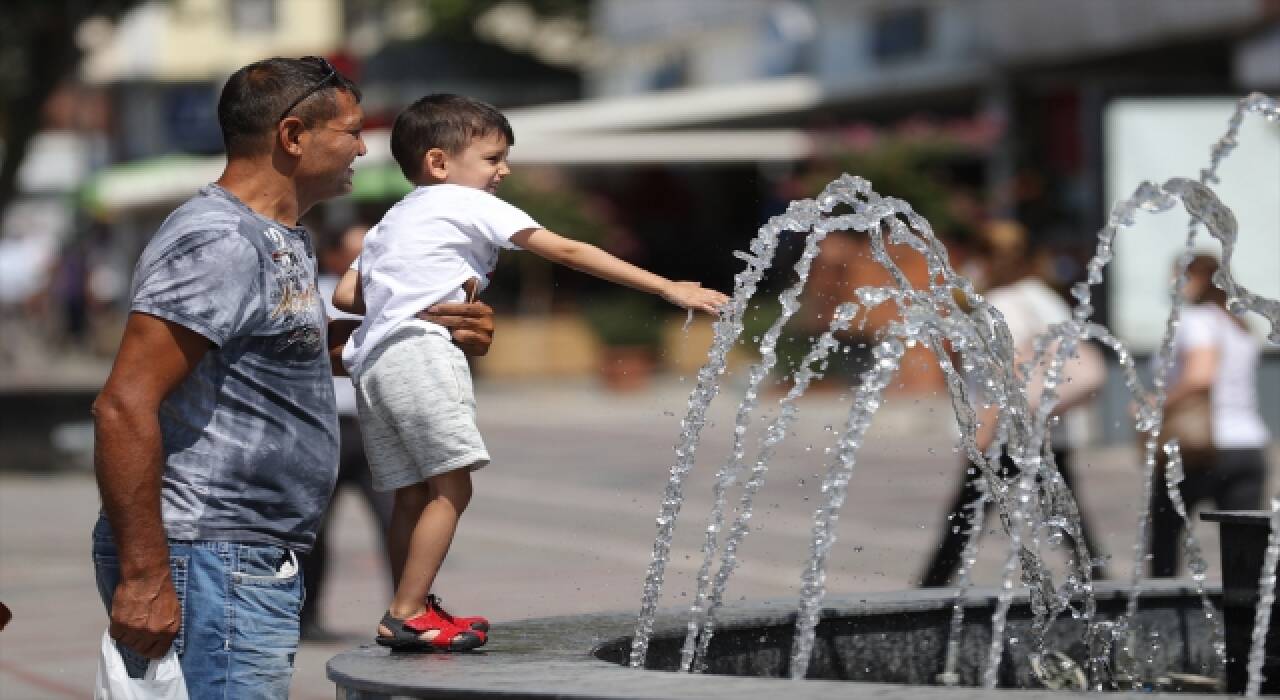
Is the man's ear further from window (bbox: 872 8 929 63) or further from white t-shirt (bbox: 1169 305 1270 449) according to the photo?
window (bbox: 872 8 929 63)

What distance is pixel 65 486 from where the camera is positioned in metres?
16.2

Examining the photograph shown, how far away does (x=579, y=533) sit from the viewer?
1325 cm

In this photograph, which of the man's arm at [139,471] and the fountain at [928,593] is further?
the fountain at [928,593]

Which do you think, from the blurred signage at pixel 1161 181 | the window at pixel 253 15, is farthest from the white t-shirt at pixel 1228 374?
the window at pixel 253 15

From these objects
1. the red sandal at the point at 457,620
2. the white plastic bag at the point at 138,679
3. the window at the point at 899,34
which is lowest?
the white plastic bag at the point at 138,679

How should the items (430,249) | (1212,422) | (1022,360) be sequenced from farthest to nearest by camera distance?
(1212,422) → (1022,360) → (430,249)

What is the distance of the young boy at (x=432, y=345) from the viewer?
446cm

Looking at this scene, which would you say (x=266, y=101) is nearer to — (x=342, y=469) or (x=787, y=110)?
(x=342, y=469)

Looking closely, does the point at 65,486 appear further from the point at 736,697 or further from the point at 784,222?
the point at 736,697

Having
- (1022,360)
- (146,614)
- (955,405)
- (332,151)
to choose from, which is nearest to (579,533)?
(1022,360)

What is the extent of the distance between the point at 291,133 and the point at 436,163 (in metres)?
0.67

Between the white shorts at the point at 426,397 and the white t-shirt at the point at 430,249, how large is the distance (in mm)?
36

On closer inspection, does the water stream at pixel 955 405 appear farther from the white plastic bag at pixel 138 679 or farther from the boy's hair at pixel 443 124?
the white plastic bag at pixel 138 679

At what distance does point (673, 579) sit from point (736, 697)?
6.44 m
